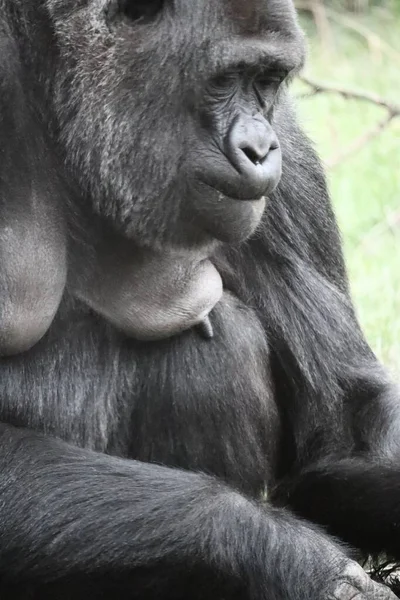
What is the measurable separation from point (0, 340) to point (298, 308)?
1.32 m

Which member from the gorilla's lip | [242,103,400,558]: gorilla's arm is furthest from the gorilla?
[242,103,400,558]: gorilla's arm

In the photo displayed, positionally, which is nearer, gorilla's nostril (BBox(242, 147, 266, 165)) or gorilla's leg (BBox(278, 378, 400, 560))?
gorilla's nostril (BBox(242, 147, 266, 165))

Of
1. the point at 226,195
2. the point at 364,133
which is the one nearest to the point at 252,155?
the point at 226,195

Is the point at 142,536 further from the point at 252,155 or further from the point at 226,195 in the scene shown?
the point at 252,155

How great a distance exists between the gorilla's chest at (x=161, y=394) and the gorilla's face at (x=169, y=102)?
0.53 meters

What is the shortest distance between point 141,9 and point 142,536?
168 cm

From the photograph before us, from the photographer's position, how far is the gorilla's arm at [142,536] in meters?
4.05

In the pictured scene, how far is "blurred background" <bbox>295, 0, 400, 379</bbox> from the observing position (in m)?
7.77

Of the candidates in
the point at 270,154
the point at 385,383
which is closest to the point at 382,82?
the point at 385,383

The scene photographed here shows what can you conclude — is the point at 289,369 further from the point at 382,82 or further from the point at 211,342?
the point at 382,82

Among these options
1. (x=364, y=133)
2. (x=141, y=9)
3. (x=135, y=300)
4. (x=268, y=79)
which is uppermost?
(x=141, y=9)

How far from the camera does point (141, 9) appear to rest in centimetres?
416

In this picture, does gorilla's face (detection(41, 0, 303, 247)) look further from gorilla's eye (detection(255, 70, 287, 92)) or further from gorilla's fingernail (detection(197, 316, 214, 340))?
gorilla's fingernail (detection(197, 316, 214, 340))

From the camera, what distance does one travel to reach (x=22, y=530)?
4.08m
